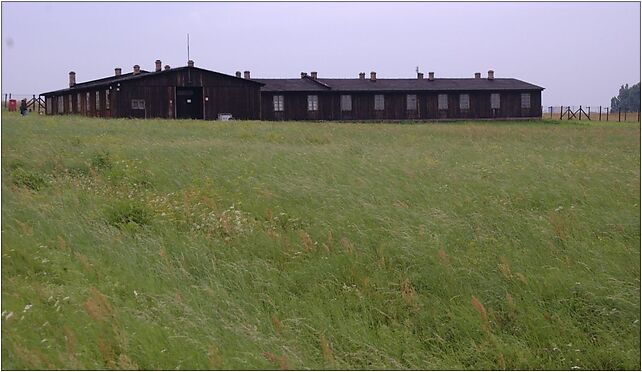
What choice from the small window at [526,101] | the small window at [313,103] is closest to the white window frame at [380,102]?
the small window at [313,103]

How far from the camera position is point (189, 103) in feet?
142

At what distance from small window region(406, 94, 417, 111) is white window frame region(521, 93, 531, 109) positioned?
8.80m

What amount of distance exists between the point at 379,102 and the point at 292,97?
6.21 metres

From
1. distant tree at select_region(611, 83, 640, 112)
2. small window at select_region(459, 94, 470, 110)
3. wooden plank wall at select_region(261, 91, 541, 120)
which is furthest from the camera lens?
distant tree at select_region(611, 83, 640, 112)

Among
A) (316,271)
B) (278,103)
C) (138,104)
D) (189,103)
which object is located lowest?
(316,271)

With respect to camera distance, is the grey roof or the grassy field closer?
the grassy field

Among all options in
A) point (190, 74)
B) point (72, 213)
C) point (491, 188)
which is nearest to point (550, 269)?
point (491, 188)

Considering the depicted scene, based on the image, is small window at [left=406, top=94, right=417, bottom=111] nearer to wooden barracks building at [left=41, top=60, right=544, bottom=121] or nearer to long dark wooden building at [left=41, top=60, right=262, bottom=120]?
wooden barracks building at [left=41, top=60, right=544, bottom=121]

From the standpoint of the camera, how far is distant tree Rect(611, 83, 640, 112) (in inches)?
3937

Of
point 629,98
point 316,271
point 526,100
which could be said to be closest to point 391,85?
point 526,100

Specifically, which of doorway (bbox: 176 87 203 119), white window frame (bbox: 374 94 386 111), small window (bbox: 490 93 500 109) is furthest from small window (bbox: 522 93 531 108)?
doorway (bbox: 176 87 203 119)

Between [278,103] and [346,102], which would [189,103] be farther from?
[346,102]

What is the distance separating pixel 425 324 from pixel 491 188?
523 centimetres

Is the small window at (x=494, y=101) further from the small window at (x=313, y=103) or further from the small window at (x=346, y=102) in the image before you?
the small window at (x=313, y=103)
